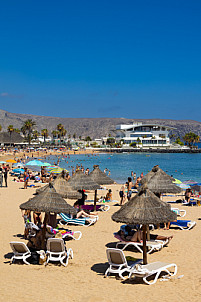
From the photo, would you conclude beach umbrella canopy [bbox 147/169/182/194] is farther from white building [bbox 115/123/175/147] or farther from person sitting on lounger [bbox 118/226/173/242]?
white building [bbox 115/123/175/147]

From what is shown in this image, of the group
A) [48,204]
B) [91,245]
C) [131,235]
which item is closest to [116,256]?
[48,204]

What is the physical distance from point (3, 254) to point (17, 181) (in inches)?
810

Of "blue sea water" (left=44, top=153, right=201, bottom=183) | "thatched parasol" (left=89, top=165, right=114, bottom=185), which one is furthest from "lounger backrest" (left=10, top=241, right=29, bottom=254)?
"blue sea water" (left=44, top=153, right=201, bottom=183)

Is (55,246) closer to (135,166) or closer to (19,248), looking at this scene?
(19,248)

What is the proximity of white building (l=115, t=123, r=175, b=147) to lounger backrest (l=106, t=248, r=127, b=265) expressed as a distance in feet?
408

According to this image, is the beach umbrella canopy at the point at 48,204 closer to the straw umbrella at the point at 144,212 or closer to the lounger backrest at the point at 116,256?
the straw umbrella at the point at 144,212

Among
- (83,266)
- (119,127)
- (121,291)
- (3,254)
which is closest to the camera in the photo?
(121,291)

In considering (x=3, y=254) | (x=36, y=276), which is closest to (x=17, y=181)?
(x=3, y=254)

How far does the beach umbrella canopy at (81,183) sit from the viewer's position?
13093mm

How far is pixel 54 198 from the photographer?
8.39m

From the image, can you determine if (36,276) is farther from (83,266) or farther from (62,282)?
(83,266)

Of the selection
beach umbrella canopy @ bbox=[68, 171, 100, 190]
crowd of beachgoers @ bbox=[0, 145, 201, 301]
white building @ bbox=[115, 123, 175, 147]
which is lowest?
crowd of beachgoers @ bbox=[0, 145, 201, 301]

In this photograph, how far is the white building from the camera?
133 m

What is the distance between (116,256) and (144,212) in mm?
1085
